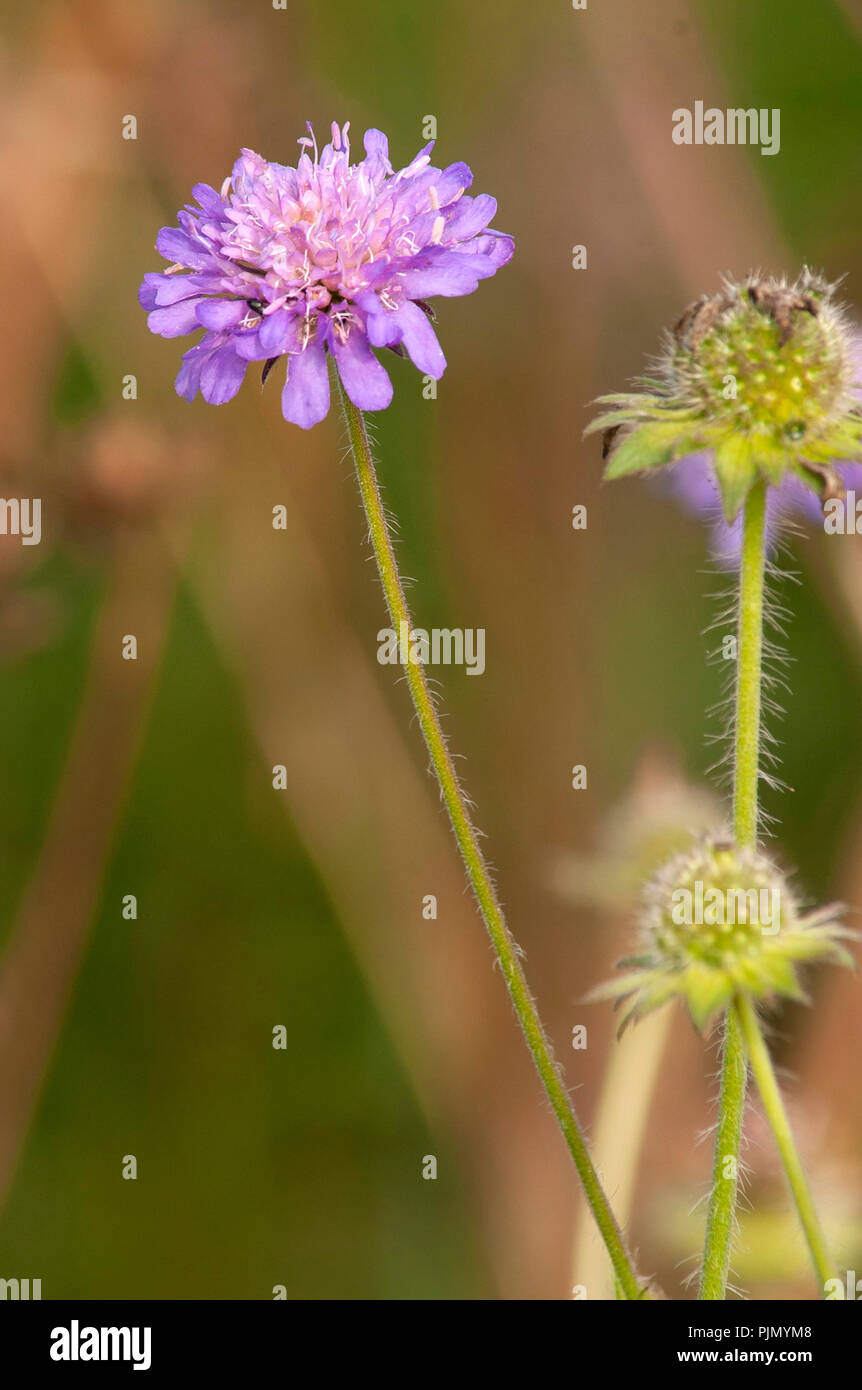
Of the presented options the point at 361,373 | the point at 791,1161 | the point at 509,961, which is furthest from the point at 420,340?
the point at 791,1161

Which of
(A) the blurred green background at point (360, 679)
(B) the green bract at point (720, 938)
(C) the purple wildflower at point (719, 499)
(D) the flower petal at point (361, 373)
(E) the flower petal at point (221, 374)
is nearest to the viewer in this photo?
(B) the green bract at point (720, 938)

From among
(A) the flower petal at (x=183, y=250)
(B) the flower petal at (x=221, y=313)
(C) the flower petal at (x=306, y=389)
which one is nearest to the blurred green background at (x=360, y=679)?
(A) the flower petal at (x=183, y=250)

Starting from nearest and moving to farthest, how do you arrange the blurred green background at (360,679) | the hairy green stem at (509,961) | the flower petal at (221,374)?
the hairy green stem at (509,961) < the flower petal at (221,374) < the blurred green background at (360,679)

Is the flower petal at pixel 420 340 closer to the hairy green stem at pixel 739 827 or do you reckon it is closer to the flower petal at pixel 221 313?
the flower petal at pixel 221 313

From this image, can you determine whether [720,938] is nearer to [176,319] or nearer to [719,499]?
[719,499]

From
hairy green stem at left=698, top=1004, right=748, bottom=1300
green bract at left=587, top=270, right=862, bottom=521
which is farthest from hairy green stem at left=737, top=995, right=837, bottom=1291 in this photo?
green bract at left=587, top=270, right=862, bottom=521

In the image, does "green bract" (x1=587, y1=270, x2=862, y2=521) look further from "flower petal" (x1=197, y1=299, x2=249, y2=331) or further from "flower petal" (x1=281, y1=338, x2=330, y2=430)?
"flower petal" (x1=197, y1=299, x2=249, y2=331)
